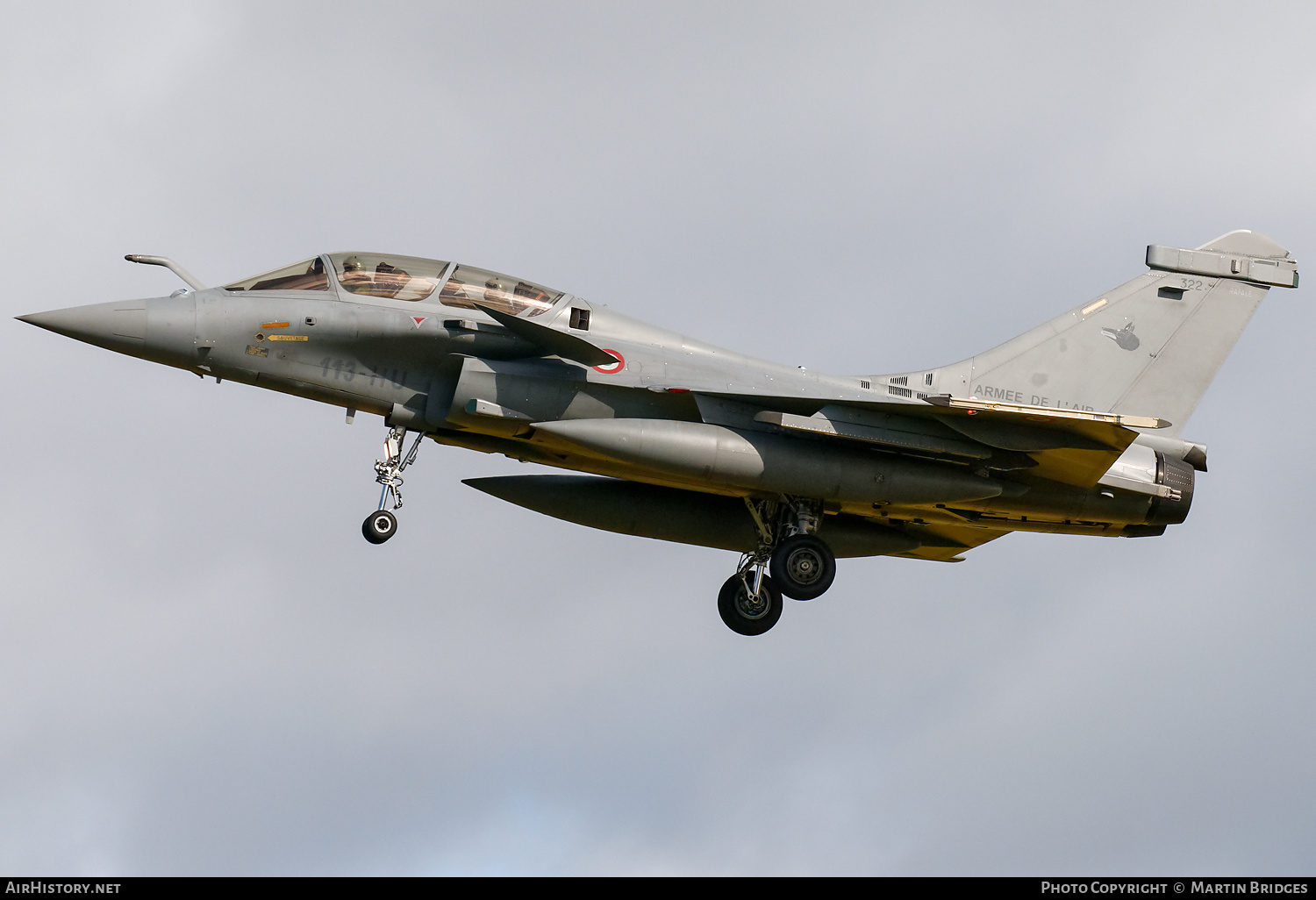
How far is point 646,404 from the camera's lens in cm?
1811

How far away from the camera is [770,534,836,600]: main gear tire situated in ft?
60.6

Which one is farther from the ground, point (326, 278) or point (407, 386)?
point (326, 278)

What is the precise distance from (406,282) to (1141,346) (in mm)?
9526

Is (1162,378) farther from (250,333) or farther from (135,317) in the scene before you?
(135,317)

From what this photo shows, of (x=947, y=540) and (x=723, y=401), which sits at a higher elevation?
(x=723, y=401)

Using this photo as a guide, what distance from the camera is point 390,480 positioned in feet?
56.8

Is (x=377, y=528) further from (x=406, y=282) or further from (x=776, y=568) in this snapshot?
(x=776, y=568)

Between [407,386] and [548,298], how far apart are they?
6.49 feet

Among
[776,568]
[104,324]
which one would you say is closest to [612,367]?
[776,568]

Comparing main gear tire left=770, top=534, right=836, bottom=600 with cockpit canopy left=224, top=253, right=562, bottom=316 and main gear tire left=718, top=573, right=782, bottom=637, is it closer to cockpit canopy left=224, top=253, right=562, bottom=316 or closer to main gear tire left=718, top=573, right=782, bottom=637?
main gear tire left=718, top=573, right=782, bottom=637

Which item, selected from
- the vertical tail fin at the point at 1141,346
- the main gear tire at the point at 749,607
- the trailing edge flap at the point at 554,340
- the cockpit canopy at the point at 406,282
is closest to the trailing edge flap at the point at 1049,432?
the vertical tail fin at the point at 1141,346
